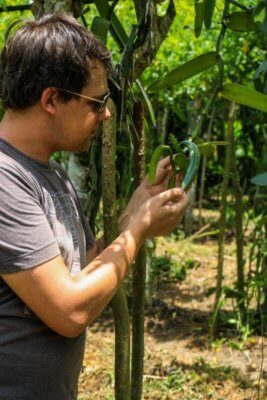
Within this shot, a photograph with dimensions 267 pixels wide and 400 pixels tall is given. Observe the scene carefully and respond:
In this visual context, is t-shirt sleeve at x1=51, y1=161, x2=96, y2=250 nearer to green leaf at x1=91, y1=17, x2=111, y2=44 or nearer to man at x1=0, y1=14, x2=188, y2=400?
man at x1=0, y1=14, x2=188, y2=400

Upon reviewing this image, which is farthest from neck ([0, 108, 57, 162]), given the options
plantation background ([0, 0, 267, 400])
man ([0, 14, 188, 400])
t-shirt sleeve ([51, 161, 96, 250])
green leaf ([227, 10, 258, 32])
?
green leaf ([227, 10, 258, 32])

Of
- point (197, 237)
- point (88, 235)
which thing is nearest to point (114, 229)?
point (88, 235)

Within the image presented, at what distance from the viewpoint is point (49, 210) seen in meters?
0.83

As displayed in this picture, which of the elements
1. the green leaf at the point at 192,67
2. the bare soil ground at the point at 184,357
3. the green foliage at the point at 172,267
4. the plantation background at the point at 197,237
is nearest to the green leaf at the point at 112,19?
the plantation background at the point at 197,237

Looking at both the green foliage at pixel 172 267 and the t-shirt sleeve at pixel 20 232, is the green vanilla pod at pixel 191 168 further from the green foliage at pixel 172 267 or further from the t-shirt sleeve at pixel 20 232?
the green foliage at pixel 172 267

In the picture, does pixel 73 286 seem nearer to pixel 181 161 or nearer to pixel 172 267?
pixel 181 161

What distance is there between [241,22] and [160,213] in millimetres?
444

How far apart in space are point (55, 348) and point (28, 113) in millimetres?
339

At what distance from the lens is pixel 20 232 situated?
74 cm

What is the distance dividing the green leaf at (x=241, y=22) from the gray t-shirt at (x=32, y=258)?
0.46 metres

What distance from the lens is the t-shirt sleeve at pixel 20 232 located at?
2.42 feet

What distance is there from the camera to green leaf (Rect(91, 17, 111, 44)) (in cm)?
Answer: 102

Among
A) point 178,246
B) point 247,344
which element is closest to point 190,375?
point 247,344

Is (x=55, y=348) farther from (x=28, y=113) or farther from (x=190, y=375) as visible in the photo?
(x=190, y=375)
